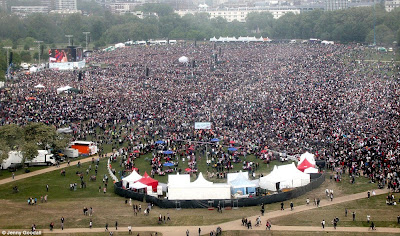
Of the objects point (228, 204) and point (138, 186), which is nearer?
point (228, 204)

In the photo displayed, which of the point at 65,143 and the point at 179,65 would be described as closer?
the point at 65,143

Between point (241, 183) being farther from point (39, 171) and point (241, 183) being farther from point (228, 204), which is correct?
point (39, 171)

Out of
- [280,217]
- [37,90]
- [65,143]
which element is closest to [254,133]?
[65,143]

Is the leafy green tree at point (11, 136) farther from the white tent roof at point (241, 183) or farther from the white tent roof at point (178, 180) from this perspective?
the white tent roof at point (241, 183)

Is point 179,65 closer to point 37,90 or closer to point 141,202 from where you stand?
point 37,90

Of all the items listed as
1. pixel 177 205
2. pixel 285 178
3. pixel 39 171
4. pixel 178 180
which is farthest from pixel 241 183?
pixel 39 171

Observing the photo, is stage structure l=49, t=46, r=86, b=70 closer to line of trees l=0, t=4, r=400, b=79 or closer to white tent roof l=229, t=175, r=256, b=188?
line of trees l=0, t=4, r=400, b=79
